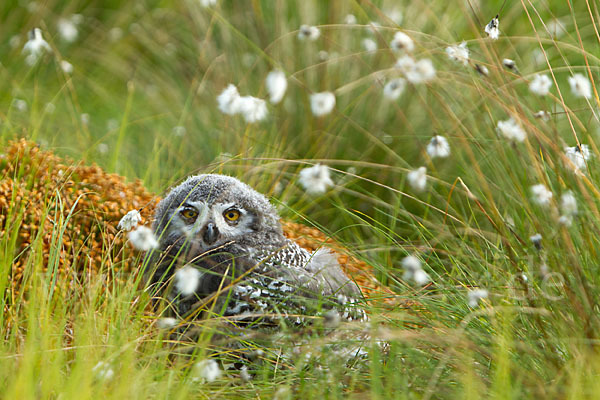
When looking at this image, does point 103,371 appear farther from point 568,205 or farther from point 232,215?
point 568,205

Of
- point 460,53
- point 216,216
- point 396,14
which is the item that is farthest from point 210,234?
point 396,14

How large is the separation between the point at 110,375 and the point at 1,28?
5.96 m

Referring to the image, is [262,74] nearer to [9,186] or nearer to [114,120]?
[114,120]

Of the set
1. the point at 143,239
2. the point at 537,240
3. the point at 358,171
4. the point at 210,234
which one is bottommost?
the point at 143,239

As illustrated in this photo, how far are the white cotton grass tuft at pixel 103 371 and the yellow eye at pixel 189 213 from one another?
110 centimetres

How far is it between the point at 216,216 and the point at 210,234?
0.11 meters

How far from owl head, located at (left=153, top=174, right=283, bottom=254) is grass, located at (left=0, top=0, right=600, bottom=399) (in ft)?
0.43

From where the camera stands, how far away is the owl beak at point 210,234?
3262 mm

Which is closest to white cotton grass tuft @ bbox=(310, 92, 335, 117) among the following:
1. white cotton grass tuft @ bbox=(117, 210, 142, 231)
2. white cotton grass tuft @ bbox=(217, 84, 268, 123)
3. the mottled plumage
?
white cotton grass tuft @ bbox=(217, 84, 268, 123)

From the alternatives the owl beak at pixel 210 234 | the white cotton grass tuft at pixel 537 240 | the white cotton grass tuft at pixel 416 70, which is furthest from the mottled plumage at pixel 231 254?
the white cotton grass tuft at pixel 416 70

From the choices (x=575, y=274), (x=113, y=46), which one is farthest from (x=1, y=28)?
(x=575, y=274)

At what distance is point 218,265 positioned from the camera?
10.8 feet

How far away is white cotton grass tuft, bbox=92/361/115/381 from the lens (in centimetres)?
235

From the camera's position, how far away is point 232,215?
Result: 3416 mm
